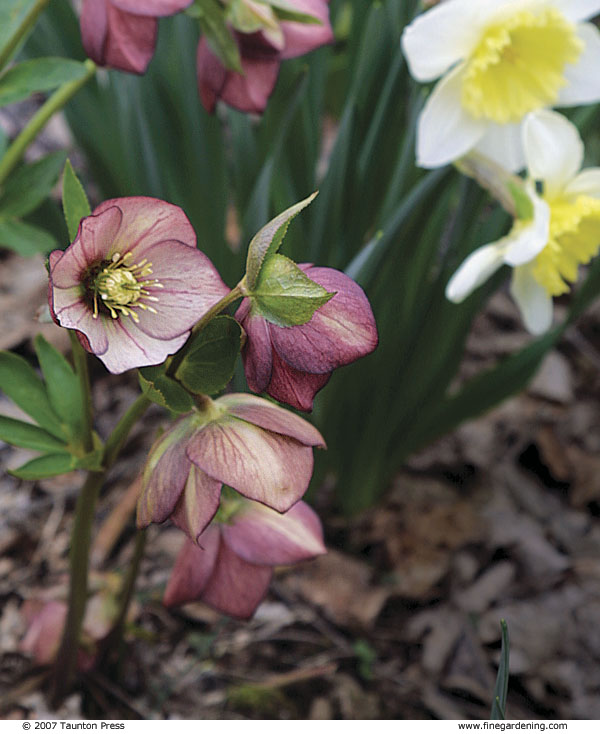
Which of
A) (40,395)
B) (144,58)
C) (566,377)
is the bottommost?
(566,377)

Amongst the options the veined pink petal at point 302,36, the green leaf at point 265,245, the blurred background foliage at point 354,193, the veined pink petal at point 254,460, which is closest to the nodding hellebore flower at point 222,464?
the veined pink petal at point 254,460

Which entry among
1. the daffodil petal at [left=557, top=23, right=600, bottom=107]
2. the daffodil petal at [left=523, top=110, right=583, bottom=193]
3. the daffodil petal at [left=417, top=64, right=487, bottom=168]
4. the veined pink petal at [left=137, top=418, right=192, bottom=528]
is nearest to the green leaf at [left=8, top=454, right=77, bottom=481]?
the veined pink petal at [left=137, top=418, right=192, bottom=528]

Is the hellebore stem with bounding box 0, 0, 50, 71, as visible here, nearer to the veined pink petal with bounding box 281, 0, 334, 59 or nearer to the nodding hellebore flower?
the veined pink petal with bounding box 281, 0, 334, 59

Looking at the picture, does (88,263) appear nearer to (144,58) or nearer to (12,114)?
(144,58)

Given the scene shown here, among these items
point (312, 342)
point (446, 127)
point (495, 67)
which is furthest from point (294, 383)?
point (495, 67)

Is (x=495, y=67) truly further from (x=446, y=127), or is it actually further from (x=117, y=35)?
(x=117, y=35)
